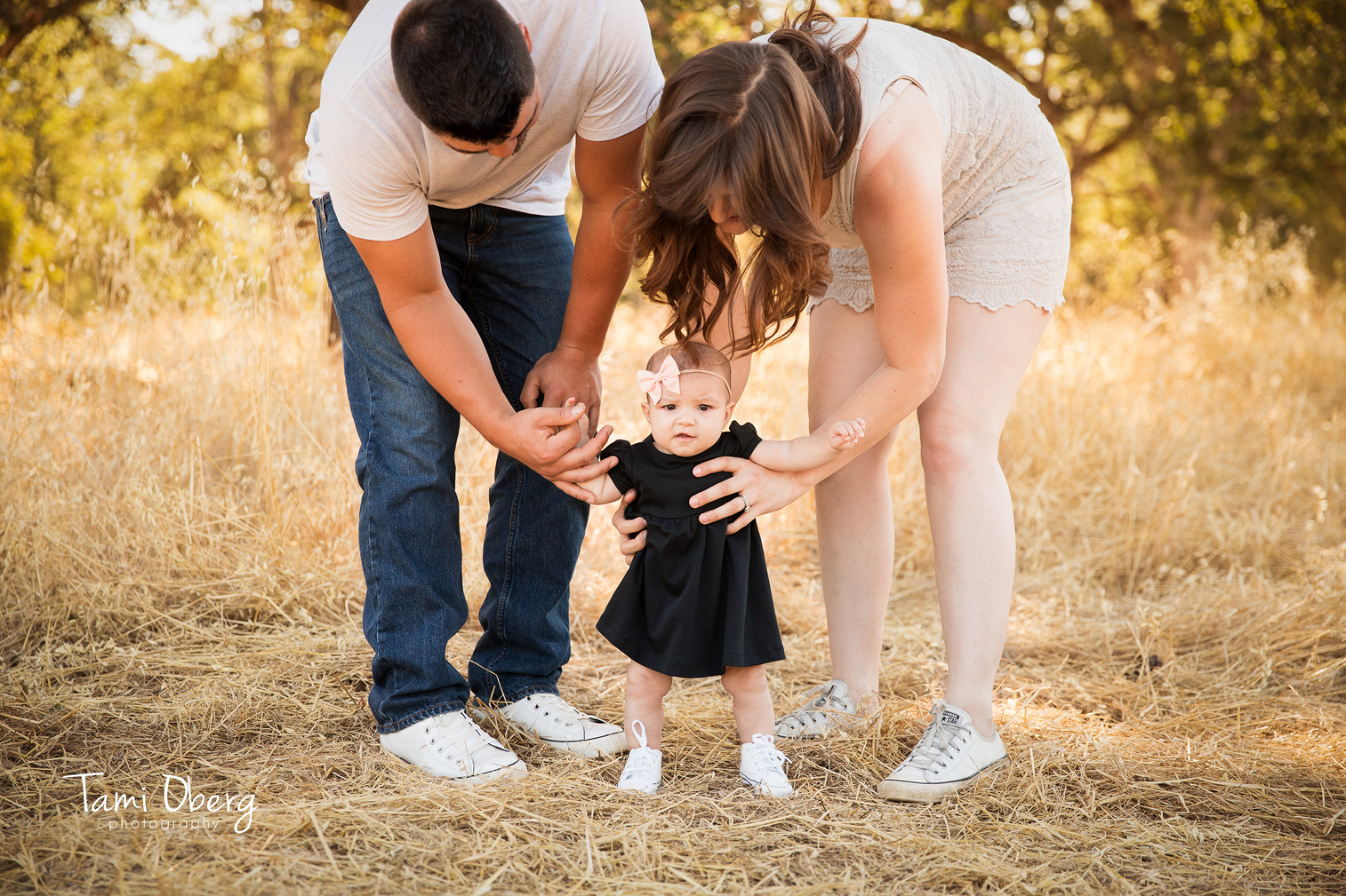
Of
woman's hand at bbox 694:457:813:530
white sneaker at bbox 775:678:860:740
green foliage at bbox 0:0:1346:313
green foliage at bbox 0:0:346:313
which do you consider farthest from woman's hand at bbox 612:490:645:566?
green foliage at bbox 0:0:1346:313

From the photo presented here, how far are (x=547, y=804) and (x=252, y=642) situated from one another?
4.18 ft

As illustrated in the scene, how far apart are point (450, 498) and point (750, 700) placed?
0.78m

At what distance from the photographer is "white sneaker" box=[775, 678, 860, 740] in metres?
2.08

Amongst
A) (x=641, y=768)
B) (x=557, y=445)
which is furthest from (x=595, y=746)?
(x=557, y=445)

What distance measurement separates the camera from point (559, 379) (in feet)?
6.60

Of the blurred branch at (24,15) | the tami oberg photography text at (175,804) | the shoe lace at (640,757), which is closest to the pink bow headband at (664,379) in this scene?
the shoe lace at (640,757)

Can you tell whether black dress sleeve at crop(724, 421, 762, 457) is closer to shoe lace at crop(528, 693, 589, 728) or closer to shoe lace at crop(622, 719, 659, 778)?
shoe lace at crop(622, 719, 659, 778)

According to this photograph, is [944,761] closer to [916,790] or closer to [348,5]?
[916,790]

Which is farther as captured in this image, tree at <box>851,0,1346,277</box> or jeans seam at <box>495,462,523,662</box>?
tree at <box>851,0,1346,277</box>

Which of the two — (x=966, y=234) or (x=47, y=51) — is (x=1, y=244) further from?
(x=966, y=234)

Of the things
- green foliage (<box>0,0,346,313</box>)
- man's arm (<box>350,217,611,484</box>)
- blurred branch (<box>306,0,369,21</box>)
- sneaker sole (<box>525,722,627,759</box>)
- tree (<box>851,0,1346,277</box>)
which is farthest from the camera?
tree (<box>851,0,1346,277</box>)

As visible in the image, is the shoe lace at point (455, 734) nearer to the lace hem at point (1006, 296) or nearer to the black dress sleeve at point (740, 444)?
the black dress sleeve at point (740, 444)

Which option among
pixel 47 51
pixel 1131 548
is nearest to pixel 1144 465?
pixel 1131 548

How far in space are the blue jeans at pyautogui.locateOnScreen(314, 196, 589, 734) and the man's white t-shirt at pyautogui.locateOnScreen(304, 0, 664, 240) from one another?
0.15 metres
